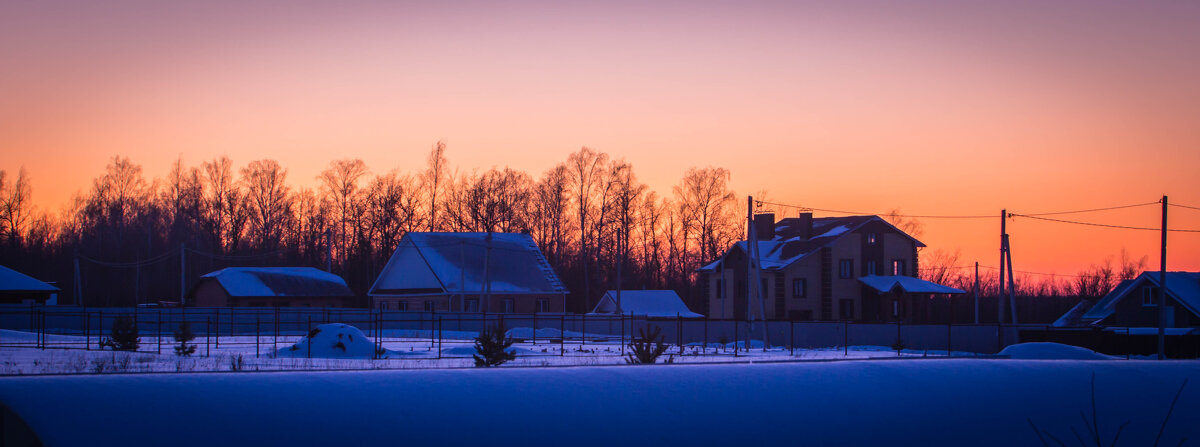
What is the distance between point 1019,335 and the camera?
141 ft

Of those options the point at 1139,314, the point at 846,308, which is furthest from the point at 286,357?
the point at 1139,314

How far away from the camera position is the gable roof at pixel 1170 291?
158 feet

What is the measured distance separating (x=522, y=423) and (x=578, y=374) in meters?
1.04

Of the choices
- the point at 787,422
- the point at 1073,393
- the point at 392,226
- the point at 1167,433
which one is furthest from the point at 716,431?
the point at 392,226

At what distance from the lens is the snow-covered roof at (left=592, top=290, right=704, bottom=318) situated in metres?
72.0

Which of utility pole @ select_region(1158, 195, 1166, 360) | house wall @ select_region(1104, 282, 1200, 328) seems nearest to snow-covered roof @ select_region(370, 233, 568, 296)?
house wall @ select_region(1104, 282, 1200, 328)

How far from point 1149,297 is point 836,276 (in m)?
18.7

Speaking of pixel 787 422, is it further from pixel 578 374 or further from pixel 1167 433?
pixel 1167 433

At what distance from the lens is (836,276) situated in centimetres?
6328

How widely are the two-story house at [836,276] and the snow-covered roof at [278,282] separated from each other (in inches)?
1126

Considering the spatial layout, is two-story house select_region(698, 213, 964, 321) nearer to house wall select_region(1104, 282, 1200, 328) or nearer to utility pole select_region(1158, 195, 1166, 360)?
house wall select_region(1104, 282, 1200, 328)

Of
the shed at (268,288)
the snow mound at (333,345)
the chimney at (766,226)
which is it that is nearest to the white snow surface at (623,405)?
the snow mound at (333,345)

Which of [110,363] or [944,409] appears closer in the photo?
[944,409]

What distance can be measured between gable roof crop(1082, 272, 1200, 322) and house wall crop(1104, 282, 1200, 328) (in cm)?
30
